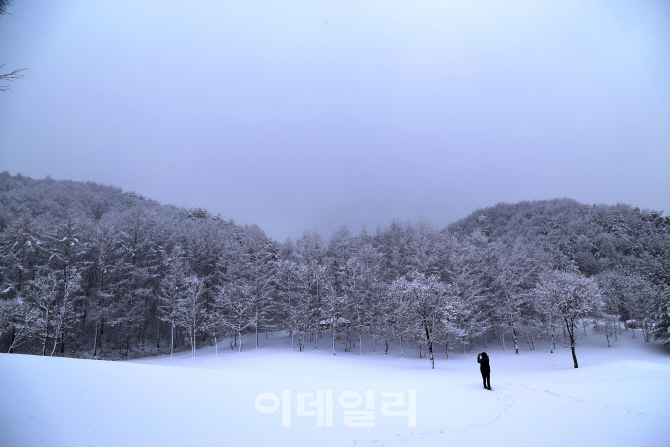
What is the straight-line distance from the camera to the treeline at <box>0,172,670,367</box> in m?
30.2

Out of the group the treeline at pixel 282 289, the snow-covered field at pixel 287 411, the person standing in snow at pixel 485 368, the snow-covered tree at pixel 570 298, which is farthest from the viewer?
the treeline at pixel 282 289

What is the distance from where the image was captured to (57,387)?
9.08 meters

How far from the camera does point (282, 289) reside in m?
42.2

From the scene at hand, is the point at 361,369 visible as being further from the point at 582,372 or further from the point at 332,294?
the point at 582,372

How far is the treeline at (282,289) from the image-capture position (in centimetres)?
3016

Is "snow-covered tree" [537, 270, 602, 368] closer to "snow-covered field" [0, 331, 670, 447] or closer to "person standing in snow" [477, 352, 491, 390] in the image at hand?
"snow-covered field" [0, 331, 670, 447]

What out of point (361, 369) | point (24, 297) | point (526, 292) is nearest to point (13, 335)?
point (24, 297)

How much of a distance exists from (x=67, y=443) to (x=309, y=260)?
37.0 metres

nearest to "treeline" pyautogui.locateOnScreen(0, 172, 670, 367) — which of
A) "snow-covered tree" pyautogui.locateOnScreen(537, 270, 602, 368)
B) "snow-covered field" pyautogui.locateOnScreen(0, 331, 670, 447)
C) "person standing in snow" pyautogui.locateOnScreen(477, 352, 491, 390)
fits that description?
"snow-covered tree" pyautogui.locateOnScreen(537, 270, 602, 368)

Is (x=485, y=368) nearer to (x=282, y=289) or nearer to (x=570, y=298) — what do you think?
(x=570, y=298)

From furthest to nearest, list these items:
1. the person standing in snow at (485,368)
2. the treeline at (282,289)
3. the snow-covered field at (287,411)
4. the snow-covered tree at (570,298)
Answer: the treeline at (282,289) → the snow-covered tree at (570,298) → the person standing in snow at (485,368) → the snow-covered field at (287,411)

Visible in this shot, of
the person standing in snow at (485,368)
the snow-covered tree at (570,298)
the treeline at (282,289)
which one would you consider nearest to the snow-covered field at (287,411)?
the person standing in snow at (485,368)

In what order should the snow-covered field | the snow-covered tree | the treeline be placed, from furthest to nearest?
the treeline < the snow-covered tree < the snow-covered field

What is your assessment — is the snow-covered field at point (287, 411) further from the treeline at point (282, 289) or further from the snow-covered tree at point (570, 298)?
the treeline at point (282, 289)
